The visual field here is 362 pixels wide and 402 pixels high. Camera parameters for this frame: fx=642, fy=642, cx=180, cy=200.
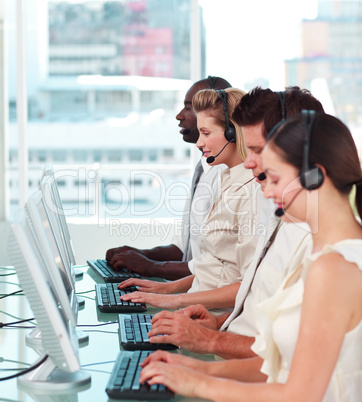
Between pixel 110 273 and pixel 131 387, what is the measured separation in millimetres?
1267

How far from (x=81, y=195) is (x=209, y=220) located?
3.57 m

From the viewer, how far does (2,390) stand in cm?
136

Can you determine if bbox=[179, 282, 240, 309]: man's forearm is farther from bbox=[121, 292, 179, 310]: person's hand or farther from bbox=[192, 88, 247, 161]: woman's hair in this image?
bbox=[192, 88, 247, 161]: woman's hair

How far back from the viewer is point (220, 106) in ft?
7.44

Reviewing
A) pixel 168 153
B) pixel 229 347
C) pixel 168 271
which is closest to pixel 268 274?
pixel 229 347

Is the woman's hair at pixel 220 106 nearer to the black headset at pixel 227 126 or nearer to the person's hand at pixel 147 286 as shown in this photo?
the black headset at pixel 227 126

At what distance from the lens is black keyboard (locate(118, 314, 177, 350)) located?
1.59 m

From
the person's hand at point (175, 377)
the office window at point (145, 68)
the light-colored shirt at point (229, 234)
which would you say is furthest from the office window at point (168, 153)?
the person's hand at point (175, 377)

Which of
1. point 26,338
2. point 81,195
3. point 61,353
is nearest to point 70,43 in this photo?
point 81,195

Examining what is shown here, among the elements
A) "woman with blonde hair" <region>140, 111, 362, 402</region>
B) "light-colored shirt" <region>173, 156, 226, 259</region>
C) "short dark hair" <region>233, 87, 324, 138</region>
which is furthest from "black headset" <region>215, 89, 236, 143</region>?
"woman with blonde hair" <region>140, 111, 362, 402</region>

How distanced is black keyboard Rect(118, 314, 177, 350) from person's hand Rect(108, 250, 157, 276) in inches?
27.7

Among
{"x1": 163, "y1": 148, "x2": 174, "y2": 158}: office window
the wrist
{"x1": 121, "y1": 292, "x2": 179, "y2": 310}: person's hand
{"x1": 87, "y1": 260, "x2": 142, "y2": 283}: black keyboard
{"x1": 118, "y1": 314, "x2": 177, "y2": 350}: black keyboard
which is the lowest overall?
{"x1": 87, "y1": 260, "x2": 142, "y2": 283}: black keyboard

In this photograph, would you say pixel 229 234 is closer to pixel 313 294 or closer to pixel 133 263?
pixel 133 263

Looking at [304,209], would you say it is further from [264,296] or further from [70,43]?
[70,43]
